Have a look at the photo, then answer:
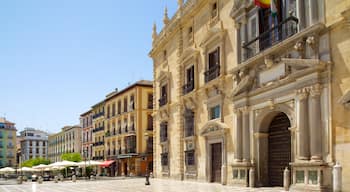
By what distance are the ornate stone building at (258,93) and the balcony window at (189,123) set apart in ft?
0.19

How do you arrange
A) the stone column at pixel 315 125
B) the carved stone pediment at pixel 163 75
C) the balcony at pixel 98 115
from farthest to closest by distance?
1. the balcony at pixel 98 115
2. the carved stone pediment at pixel 163 75
3. the stone column at pixel 315 125

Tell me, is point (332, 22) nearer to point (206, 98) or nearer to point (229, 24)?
point (229, 24)

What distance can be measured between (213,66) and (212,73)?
0.44m

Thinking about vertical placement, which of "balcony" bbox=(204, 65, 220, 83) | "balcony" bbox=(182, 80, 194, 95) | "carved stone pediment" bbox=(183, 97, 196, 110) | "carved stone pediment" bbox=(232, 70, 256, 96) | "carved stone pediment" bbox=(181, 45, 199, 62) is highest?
"carved stone pediment" bbox=(181, 45, 199, 62)

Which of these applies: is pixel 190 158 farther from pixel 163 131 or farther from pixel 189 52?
pixel 189 52

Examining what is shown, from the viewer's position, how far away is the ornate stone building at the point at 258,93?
14.4 m

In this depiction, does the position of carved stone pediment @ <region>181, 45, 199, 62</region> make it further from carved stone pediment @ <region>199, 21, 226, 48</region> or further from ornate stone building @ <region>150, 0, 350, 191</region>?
carved stone pediment @ <region>199, 21, 226, 48</region>

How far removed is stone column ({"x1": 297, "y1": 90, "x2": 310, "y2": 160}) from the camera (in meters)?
15.3

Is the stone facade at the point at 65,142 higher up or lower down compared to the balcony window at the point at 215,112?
lower down

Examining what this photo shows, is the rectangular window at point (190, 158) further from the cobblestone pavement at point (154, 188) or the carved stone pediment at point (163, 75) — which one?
the carved stone pediment at point (163, 75)

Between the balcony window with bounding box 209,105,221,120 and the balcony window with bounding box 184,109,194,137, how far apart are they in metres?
2.80

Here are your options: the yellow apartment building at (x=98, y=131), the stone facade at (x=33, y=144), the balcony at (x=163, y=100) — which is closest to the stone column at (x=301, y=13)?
the balcony at (x=163, y=100)

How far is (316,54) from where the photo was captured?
15.0 meters

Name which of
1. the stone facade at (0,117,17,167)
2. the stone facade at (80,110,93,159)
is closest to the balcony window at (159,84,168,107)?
the stone facade at (80,110,93,159)
